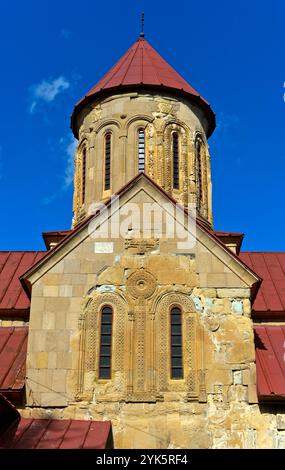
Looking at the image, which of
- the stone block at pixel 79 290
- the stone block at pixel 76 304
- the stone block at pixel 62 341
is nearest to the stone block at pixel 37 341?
the stone block at pixel 62 341

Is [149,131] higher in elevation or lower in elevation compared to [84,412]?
higher

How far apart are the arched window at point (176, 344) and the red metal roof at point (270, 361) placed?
1.63m

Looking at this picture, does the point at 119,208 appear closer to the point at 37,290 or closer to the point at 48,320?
the point at 37,290

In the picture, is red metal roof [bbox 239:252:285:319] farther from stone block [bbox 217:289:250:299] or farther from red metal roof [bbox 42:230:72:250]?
red metal roof [bbox 42:230:72:250]

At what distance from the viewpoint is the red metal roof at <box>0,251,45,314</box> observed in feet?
48.8

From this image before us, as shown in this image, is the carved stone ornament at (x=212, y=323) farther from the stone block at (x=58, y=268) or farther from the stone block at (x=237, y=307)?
the stone block at (x=58, y=268)

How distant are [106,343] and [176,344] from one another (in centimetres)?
145

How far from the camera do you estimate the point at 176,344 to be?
12.4 m

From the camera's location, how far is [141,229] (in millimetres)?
13273

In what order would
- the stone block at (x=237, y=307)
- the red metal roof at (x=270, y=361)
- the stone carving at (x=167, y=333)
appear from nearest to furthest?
the red metal roof at (x=270, y=361)
the stone carving at (x=167, y=333)
the stone block at (x=237, y=307)

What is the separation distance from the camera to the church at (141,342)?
460 inches
